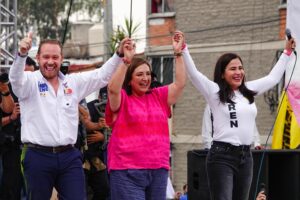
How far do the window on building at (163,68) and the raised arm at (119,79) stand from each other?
56.6 ft

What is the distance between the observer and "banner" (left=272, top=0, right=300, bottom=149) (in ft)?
35.0

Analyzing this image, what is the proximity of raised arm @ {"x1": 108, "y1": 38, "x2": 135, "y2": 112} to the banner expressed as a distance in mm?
2666

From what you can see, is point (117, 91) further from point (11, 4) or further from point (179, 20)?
point (179, 20)

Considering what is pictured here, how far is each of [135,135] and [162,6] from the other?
18.3m

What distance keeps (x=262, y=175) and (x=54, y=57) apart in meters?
2.50

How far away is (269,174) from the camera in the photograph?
32.0ft

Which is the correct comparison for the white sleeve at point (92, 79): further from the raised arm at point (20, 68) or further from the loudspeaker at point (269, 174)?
the loudspeaker at point (269, 174)

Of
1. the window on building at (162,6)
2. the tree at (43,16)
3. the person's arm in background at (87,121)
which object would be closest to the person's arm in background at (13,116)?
the person's arm in background at (87,121)

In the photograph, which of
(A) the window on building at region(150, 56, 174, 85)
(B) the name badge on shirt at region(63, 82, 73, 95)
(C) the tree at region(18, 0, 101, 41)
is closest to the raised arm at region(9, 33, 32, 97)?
(B) the name badge on shirt at region(63, 82, 73, 95)

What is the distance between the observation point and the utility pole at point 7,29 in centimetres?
1509

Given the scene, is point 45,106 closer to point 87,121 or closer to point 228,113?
point 228,113

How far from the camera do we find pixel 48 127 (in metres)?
8.05

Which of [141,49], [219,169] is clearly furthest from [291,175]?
[141,49]

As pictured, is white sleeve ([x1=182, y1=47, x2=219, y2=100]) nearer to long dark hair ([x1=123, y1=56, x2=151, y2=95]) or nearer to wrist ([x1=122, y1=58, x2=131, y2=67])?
long dark hair ([x1=123, y1=56, x2=151, y2=95])
